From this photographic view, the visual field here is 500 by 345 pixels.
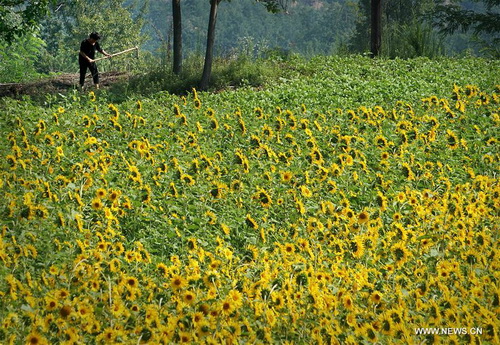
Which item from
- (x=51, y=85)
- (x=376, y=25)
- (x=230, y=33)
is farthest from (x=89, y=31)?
(x=230, y=33)

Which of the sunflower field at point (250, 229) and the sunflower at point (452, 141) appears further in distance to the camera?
the sunflower at point (452, 141)

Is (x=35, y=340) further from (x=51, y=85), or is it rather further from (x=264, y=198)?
(x=51, y=85)

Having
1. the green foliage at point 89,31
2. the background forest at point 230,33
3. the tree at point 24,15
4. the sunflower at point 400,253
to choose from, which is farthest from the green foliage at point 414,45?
the green foliage at point 89,31

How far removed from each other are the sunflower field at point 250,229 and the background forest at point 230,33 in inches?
241

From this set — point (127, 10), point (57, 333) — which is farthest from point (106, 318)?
point (127, 10)

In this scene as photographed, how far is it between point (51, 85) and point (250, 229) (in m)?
11.9

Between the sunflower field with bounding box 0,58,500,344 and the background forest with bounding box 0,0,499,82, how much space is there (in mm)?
6115

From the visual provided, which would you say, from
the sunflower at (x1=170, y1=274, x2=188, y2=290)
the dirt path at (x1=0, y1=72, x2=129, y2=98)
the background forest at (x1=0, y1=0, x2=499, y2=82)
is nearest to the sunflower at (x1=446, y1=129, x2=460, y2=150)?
the sunflower at (x1=170, y1=274, x2=188, y2=290)

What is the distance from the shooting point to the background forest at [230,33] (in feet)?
65.4

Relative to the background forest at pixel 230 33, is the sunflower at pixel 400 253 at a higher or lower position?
higher

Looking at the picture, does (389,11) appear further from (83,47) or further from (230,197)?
(230,197)

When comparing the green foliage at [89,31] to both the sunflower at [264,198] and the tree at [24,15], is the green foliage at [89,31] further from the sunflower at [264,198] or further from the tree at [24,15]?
the sunflower at [264,198]

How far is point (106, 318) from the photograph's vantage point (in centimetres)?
451

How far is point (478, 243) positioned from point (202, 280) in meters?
2.32
